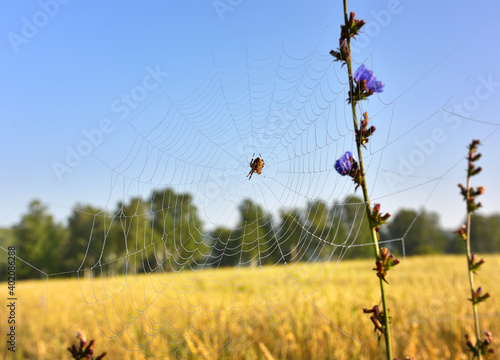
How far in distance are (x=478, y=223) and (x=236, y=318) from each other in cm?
5760

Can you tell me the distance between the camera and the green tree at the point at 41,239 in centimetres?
3659

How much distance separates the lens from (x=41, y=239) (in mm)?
40594

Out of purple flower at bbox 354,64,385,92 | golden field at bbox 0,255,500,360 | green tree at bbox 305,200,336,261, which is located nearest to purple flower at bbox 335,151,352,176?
purple flower at bbox 354,64,385,92

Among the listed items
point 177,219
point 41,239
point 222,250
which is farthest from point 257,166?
point 41,239

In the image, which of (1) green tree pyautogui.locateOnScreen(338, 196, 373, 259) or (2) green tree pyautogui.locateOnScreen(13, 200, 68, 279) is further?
(2) green tree pyautogui.locateOnScreen(13, 200, 68, 279)

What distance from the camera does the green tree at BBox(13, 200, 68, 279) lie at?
36594mm

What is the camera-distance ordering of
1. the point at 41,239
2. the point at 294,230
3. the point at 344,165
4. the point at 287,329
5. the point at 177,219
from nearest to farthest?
the point at 344,165, the point at 287,329, the point at 177,219, the point at 294,230, the point at 41,239

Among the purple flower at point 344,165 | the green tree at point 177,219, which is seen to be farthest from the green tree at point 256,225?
the purple flower at point 344,165

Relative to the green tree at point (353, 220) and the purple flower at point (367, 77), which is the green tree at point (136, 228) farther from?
the purple flower at point (367, 77)

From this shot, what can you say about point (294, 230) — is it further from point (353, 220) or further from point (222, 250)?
point (353, 220)

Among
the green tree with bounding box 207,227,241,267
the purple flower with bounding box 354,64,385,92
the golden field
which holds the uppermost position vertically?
the purple flower with bounding box 354,64,385,92

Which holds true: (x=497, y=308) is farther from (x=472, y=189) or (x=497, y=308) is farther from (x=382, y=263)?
(x=382, y=263)

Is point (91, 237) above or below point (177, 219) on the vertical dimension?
below

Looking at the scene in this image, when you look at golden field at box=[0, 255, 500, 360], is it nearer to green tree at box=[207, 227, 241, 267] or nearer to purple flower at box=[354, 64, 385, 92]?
green tree at box=[207, 227, 241, 267]
